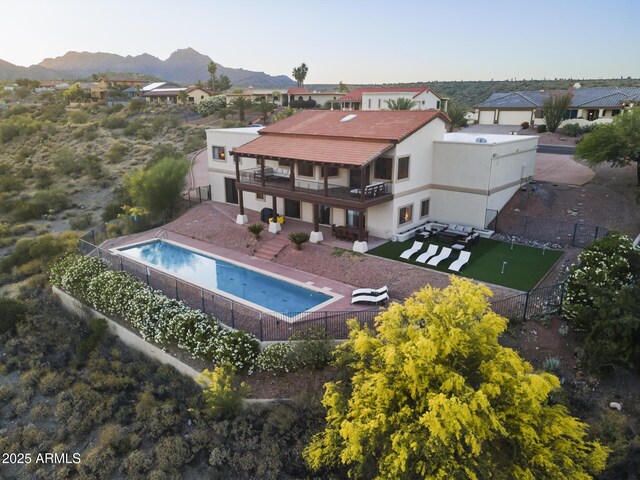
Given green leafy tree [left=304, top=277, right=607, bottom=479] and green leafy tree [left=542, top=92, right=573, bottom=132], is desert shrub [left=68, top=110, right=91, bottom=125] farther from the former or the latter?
green leafy tree [left=304, top=277, right=607, bottom=479]

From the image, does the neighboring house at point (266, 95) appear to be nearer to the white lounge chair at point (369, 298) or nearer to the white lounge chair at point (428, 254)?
the white lounge chair at point (428, 254)

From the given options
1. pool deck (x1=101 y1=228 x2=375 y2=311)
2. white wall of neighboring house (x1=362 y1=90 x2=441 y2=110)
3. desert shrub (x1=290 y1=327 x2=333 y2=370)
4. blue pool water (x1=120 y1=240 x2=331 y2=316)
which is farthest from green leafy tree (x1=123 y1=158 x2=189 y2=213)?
white wall of neighboring house (x1=362 y1=90 x2=441 y2=110)

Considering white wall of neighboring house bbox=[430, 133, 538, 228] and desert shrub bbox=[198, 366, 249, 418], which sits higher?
white wall of neighboring house bbox=[430, 133, 538, 228]

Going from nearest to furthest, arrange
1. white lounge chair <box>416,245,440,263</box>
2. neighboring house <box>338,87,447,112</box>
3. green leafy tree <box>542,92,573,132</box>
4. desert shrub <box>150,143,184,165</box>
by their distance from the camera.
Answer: white lounge chair <box>416,245,440,263</box> < desert shrub <box>150,143,184,165</box> < green leafy tree <box>542,92,573,132</box> < neighboring house <box>338,87,447,112</box>

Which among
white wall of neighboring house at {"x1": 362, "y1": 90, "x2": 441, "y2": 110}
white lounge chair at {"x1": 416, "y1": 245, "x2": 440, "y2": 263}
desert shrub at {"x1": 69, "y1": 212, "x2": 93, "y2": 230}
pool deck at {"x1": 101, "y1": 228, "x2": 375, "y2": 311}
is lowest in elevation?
desert shrub at {"x1": 69, "y1": 212, "x2": 93, "y2": 230}

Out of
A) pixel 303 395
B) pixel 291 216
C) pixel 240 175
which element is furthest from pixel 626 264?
pixel 240 175

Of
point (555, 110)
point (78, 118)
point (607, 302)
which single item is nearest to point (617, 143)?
point (607, 302)

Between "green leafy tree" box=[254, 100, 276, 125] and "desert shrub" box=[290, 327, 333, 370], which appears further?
"green leafy tree" box=[254, 100, 276, 125]

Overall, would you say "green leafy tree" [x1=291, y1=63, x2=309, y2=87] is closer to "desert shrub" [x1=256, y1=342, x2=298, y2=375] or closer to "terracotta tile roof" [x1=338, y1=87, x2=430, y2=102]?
"terracotta tile roof" [x1=338, y1=87, x2=430, y2=102]

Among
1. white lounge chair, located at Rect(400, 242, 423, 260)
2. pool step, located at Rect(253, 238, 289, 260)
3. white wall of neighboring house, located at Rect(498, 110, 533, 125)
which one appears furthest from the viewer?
white wall of neighboring house, located at Rect(498, 110, 533, 125)
